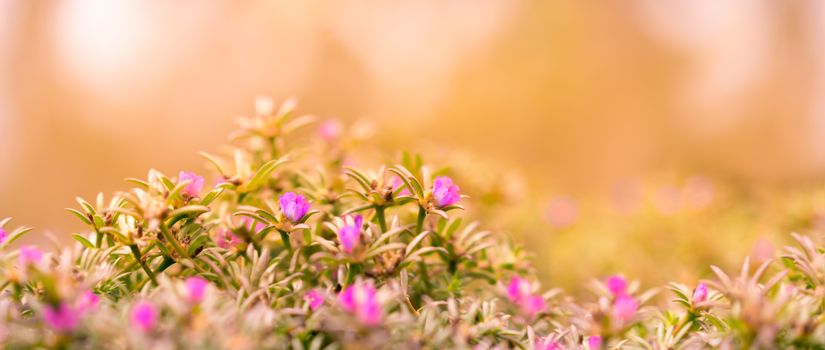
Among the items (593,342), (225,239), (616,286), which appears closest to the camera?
(593,342)

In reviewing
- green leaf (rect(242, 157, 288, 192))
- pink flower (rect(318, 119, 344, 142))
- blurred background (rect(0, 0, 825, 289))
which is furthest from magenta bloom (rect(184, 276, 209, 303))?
blurred background (rect(0, 0, 825, 289))

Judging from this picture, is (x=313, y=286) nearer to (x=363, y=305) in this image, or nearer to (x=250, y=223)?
(x=250, y=223)

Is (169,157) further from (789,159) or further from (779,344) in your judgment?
(779,344)

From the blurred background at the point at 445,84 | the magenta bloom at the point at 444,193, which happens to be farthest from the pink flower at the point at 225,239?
the blurred background at the point at 445,84

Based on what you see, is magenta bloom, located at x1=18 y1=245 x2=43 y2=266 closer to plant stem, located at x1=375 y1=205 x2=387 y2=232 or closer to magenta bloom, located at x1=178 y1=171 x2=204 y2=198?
magenta bloom, located at x1=178 y1=171 x2=204 y2=198

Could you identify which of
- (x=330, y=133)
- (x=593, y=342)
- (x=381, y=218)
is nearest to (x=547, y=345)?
(x=593, y=342)

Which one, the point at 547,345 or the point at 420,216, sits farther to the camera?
the point at 420,216

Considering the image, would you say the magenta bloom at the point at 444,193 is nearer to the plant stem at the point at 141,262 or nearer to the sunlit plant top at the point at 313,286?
the sunlit plant top at the point at 313,286
